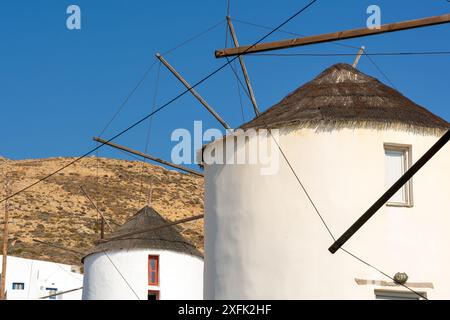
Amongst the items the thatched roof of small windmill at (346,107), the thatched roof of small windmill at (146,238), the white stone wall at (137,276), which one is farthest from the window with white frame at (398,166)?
the white stone wall at (137,276)

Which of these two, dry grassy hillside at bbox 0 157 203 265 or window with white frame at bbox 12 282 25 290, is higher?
dry grassy hillside at bbox 0 157 203 265

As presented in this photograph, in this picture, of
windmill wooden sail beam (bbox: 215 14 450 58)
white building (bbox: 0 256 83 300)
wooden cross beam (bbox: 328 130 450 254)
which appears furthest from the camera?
white building (bbox: 0 256 83 300)

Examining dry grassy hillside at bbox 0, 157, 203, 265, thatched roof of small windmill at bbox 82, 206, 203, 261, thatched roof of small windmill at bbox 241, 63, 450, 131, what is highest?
dry grassy hillside at bbox 0, 157, 203, 265

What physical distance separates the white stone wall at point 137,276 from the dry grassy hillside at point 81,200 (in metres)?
23.5

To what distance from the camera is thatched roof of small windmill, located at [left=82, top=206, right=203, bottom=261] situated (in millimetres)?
32812

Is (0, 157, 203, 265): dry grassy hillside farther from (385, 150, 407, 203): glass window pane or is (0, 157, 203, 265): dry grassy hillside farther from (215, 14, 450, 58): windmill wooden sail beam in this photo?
(385, 150, 407, 203): glass window pane

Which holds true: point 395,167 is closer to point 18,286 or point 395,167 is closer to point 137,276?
point 137,276

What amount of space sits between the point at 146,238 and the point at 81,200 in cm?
4401

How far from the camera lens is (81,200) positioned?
76.4 metres

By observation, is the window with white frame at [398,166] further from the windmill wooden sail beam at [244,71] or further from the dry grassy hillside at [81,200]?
the dry grassy hillside at [81,200]

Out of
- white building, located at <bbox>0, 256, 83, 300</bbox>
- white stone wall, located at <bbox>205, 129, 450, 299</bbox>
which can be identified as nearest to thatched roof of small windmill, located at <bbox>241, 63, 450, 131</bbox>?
white stone wall, located at <bbox>205, 129, 450, 299</bbox>

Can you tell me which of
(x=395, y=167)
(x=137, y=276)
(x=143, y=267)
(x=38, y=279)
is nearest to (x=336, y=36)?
(x=395, y=167)

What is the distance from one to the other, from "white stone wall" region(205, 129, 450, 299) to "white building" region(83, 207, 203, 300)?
1559 cm

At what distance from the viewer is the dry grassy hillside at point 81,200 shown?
6262cm
